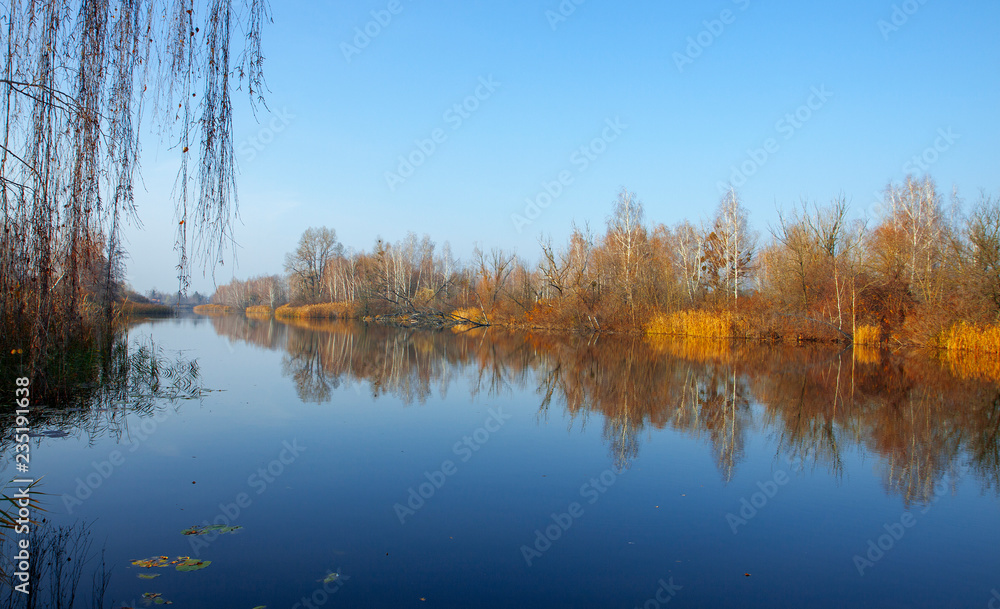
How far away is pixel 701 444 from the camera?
665cm

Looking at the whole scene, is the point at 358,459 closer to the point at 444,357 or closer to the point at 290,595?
the point at 290,595

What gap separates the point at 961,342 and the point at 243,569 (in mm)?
21695

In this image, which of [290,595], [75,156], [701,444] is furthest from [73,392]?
[701,444]

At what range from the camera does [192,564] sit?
3.39 m
